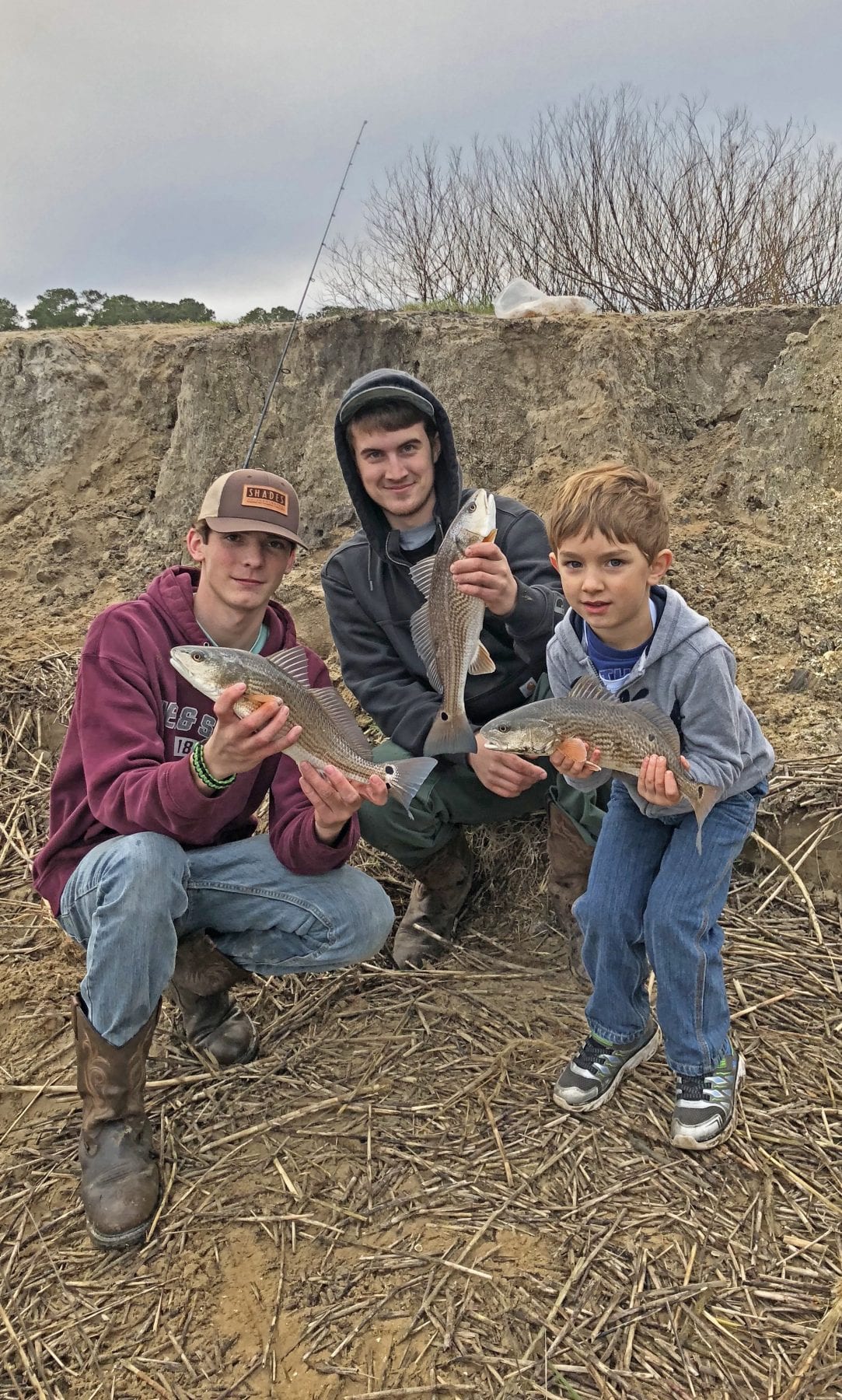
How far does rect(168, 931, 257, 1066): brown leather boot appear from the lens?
3.31m

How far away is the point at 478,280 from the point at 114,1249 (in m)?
10.9

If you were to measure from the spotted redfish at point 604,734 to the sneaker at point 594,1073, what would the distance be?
2.63 ft

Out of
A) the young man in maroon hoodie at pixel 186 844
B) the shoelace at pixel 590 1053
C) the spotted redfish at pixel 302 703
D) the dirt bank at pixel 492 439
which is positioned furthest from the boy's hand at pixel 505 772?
the dirt bank at pixel 492 439

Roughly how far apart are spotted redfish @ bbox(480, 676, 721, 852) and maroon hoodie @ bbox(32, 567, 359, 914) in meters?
0.86

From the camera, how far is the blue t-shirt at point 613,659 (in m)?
2.84

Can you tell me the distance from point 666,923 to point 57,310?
1159cm

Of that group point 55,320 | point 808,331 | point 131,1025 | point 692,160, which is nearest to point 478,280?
point 692,160

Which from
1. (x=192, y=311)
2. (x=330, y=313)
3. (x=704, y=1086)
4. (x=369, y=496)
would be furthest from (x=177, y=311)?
(x=704, y=1086)

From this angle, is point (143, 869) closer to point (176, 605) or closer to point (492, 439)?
point (176, 605)

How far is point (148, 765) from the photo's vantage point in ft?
9.56

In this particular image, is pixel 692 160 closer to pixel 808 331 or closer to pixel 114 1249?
pixel 808 331

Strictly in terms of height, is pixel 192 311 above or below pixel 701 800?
above

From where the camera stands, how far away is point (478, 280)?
10977 mm

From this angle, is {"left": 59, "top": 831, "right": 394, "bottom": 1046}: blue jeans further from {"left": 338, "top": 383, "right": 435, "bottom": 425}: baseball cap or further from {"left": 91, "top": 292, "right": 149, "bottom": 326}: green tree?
{"left": 91, "top": 292, "right": 149, "bottom": 326}: green tree
